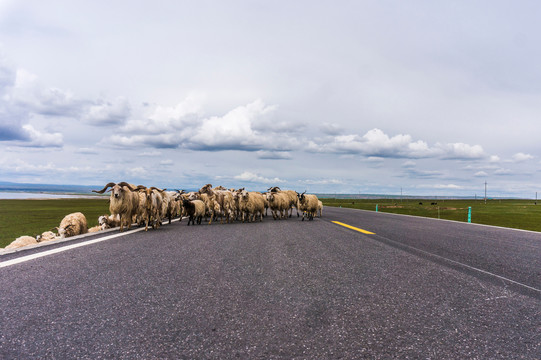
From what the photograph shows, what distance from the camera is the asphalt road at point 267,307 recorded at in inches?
106

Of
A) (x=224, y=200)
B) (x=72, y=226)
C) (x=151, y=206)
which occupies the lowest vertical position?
(x=72, y=226)

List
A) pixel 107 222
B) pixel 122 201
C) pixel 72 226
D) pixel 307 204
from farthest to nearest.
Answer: pixel 307 204, pixel 107 222, pixel 72 226, pixel 122 201

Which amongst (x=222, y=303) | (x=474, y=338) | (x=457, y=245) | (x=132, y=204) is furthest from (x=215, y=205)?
(x=474, y=338)

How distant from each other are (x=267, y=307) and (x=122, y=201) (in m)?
11.0

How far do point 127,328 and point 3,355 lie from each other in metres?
0.92

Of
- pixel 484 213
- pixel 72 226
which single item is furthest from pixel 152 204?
pixel 484 213

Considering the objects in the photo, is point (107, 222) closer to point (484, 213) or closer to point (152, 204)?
point (152, 204)

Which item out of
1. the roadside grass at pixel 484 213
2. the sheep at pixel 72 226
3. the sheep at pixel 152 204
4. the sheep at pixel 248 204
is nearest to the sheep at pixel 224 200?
the sheep at pixel 248 204

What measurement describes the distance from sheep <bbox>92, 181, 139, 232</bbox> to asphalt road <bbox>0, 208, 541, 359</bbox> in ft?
A: 19.6

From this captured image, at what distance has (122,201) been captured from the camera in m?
12.9

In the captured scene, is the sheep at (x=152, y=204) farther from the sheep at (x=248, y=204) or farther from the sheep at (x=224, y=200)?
the sheep at (x=248, y=204)

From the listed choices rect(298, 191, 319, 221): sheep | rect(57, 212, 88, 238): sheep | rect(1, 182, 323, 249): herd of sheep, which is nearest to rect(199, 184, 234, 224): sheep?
rect(1, 182, 323, 249): herd of sheep

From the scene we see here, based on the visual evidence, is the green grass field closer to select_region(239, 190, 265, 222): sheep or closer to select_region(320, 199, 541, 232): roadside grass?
select_region(320, 199, 541, 232): roadside grass

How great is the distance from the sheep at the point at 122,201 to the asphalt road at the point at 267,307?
5970mm
